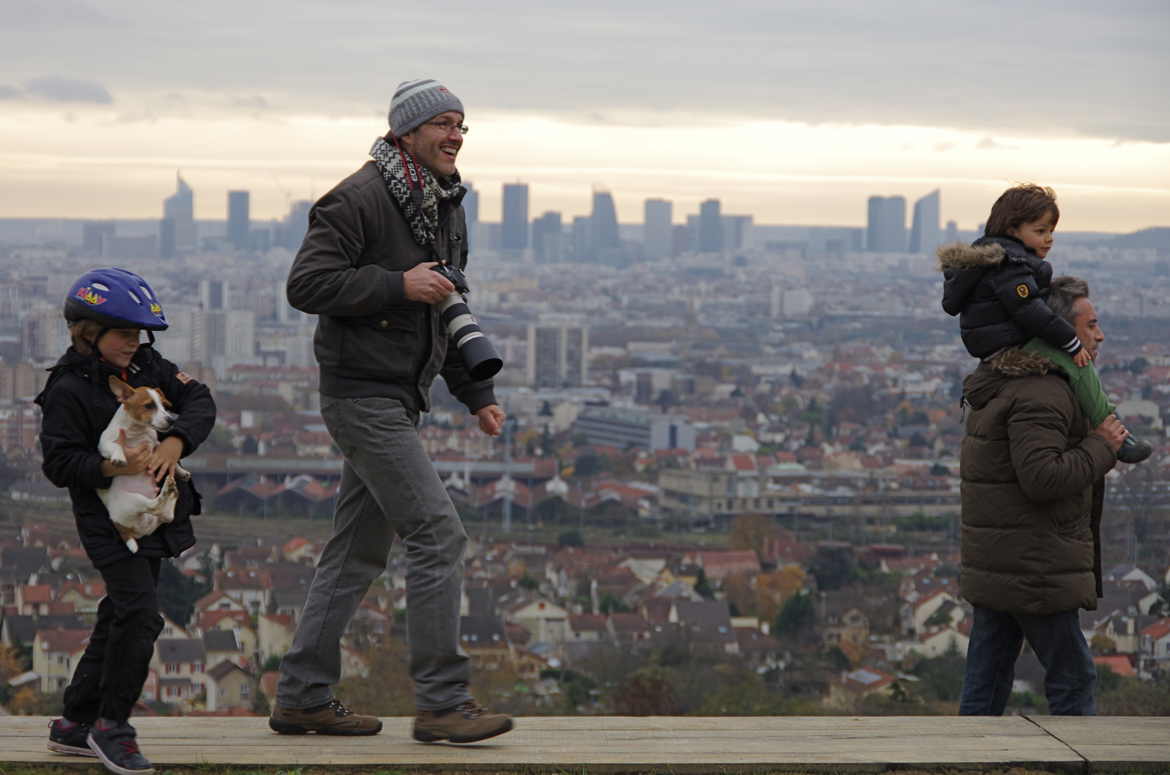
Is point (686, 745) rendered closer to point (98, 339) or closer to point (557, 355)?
point (98, 339)

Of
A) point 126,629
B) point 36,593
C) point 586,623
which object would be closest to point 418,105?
point 126,629

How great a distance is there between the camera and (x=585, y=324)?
4168 inches

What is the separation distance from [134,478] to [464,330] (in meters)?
0.75

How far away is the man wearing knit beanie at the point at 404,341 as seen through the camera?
3.44 meters

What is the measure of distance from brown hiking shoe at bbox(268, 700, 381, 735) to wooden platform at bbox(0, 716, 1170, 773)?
0.08 feet

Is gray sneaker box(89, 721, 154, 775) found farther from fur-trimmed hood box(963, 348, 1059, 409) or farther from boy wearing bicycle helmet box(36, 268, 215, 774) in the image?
fur-trimmed hood box(963, 348, 1059, 409)

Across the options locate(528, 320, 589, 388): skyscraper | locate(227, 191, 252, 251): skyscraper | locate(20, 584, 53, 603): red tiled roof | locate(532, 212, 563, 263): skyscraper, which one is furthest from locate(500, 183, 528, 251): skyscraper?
locate(20, 584, 53, 603): red tiled roof

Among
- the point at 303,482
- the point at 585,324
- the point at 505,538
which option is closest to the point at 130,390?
the point at 505,538

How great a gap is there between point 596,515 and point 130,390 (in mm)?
43333

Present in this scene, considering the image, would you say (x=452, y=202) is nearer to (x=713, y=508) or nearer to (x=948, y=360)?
(x=713, y=508)

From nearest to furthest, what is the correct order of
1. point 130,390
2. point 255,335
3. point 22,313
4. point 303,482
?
point 130,390
point 303,482
point 22,313
point 255,335

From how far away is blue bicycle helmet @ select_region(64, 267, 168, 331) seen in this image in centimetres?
326

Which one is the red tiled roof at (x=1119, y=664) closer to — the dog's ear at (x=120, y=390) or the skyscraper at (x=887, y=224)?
the dog's ear at (x=120, y=390)

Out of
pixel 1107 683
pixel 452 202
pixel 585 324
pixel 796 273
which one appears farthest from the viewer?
pixel 796 273
